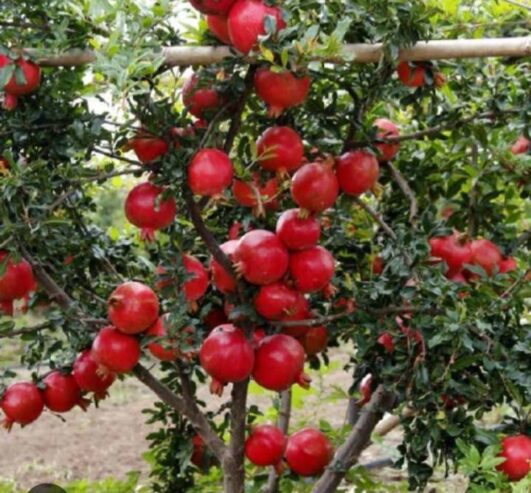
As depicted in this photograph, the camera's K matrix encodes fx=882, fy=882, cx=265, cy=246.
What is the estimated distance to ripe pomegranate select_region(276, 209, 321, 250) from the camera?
1488mm

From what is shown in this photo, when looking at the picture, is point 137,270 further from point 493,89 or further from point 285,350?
point 493,89

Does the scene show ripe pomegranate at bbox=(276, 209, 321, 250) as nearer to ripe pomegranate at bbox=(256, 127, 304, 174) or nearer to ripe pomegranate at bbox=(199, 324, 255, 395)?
ripe pomegranate at bbox=(256, 127, 304, 174)

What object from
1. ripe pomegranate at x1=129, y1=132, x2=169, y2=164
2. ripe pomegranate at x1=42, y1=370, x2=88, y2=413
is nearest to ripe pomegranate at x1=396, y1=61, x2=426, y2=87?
ripe pomegranate at x1=129, y1=132, x2=169, y2=164

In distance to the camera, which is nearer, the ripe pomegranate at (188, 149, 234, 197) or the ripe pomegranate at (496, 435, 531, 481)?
the ripe pomegranate at (188, 149, 234, 197)

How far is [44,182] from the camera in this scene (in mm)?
1418

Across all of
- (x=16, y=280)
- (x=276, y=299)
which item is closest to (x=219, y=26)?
(x=276, y=299)

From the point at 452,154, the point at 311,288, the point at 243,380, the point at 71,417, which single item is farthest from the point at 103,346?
the point at 71,417

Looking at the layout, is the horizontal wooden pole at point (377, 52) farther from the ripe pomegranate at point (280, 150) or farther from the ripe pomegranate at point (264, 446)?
the ripe pomegranate at point (264, 446)

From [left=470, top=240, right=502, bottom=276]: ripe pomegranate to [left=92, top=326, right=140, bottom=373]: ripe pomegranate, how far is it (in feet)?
2.38

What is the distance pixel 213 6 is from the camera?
131cm

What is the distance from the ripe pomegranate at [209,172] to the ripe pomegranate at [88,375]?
55 centimetres

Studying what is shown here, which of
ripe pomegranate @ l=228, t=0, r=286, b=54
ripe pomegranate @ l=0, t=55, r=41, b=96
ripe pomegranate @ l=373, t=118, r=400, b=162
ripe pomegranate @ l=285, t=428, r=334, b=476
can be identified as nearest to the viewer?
ripe pomegranate @ l=228, t=0, r=286, b=54

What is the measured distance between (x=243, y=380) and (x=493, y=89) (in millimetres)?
796

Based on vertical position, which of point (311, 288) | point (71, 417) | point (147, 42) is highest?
point (147, 42)
